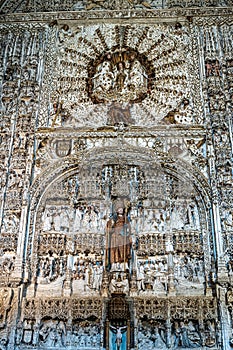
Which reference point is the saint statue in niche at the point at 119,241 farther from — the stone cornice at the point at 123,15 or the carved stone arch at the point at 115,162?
the stone cornice at the point at 123,15

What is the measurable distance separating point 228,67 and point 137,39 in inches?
72.2

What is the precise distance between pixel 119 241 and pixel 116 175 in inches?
48.6

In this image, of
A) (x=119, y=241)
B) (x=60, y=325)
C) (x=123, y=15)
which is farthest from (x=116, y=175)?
(x=123, y=15)

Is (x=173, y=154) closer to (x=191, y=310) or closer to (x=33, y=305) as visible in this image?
(x=191, y=310)

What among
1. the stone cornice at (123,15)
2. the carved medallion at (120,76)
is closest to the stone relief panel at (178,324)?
the carved medallion at (120,76)

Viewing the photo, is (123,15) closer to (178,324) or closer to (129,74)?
(129,74)

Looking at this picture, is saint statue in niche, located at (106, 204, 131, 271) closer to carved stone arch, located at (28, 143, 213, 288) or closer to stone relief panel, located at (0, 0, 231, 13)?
carved stone arch, located at (28, 143, 213, 288)

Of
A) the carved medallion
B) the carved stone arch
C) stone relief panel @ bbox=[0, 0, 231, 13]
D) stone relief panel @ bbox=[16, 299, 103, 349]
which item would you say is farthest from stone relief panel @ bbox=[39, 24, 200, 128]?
stone relief panel @ bbox=[16, 299, 103, 349]

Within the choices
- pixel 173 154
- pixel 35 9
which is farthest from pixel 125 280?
pixel 35 9

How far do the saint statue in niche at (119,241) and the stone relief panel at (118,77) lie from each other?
182 centimetres

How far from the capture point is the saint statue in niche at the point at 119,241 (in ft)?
26.5

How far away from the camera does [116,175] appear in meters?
8.88

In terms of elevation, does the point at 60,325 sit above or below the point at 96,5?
below

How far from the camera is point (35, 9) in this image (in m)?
10.5
